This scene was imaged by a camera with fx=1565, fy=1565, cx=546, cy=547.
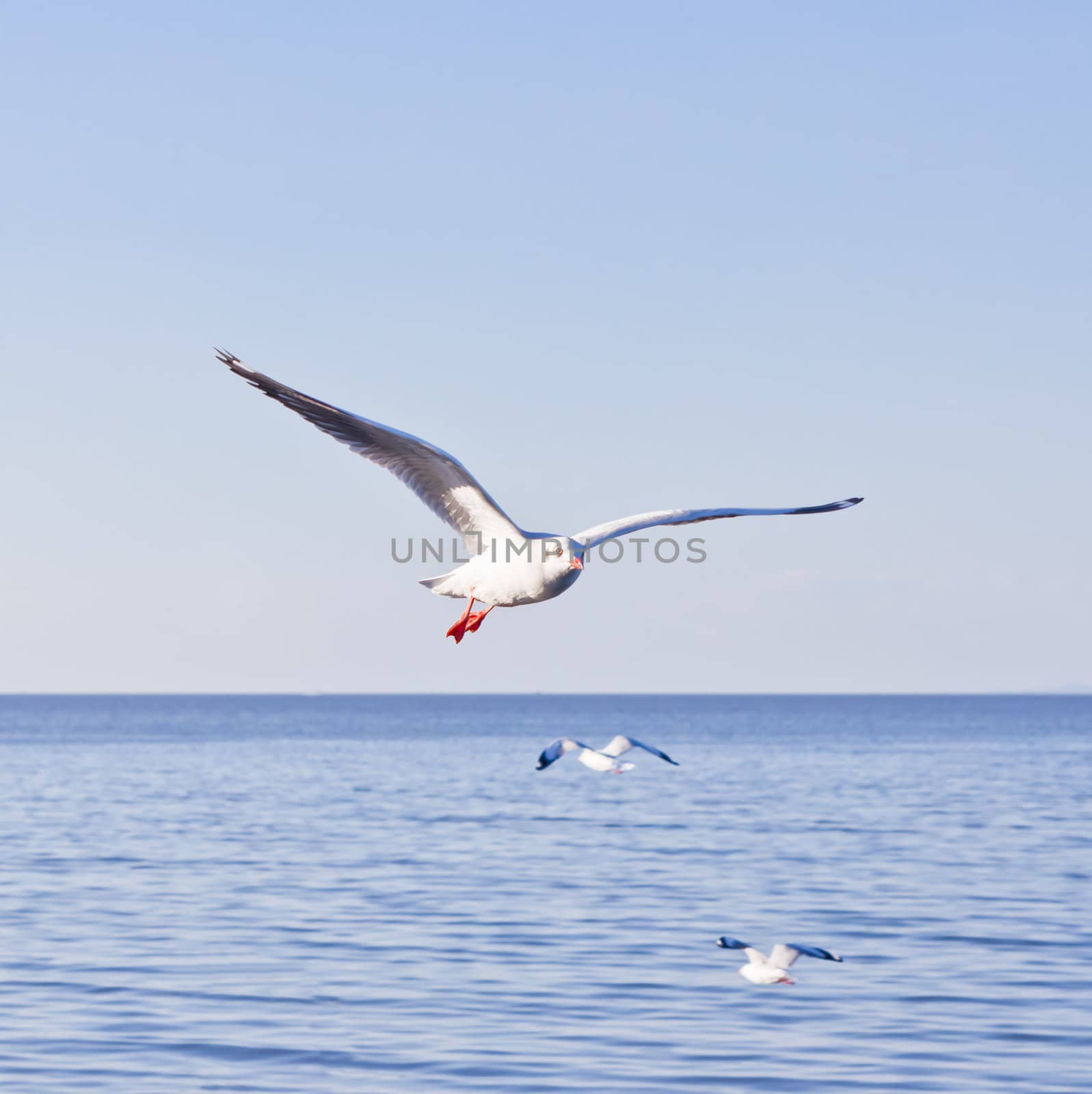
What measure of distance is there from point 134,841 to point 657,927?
16.6m

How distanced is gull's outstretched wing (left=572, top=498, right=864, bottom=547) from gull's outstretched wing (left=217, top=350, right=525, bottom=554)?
0.65 m

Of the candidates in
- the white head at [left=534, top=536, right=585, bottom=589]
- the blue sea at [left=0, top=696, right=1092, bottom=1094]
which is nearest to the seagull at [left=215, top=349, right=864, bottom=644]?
the white head at [left=534, top=536, right=585, bottom=589]

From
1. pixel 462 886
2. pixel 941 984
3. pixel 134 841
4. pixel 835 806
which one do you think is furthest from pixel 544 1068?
pixel 835 806

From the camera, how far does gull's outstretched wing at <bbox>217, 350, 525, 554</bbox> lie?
9.82m

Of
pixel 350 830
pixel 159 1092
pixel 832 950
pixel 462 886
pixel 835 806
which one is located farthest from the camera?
pixel 835 806

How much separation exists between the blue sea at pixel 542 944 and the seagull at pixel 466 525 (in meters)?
7.64

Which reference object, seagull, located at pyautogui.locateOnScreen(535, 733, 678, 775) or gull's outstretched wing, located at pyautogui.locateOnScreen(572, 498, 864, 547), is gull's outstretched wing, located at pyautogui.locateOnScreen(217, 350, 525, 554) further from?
seagull, located at pyautogui.locateOnScreen(535, 733, 678, 775)

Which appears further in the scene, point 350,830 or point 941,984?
point 350,830

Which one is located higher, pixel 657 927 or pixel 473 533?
pixel 473 533

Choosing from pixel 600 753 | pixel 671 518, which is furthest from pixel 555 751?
pixel 671 518

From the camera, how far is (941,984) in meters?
19.7

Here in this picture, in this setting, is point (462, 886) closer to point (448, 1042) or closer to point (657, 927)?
point (657, 927)

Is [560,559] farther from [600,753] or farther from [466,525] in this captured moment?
[600,753]

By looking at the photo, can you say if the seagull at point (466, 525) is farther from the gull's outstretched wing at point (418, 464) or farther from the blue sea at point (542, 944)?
the blue sea at point (542, 944)
